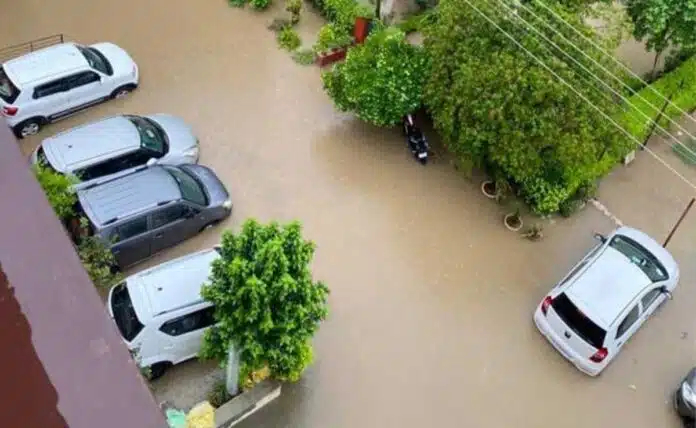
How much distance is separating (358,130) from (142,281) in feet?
15.8

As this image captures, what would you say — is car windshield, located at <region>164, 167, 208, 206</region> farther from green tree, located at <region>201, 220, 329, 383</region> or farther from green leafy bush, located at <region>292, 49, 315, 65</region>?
green leafy bush, located at <region>292, 49, 315, 65</region>

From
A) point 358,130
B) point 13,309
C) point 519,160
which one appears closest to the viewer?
point 13,309

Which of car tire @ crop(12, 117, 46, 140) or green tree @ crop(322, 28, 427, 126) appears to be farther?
car tire @ crop(12, 117, 46, 140)

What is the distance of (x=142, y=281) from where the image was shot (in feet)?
37.4

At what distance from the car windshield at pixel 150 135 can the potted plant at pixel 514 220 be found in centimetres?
536

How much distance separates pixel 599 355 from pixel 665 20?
5743mm

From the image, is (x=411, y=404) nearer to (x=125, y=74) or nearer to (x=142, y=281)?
(x=142, y=281)

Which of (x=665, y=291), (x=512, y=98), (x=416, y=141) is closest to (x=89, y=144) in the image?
(x=416, y=141)

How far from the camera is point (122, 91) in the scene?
14570mm

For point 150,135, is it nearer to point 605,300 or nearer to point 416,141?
point 416,141

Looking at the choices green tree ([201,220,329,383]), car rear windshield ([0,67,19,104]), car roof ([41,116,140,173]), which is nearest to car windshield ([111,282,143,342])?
green tree ([201,220,329,383])

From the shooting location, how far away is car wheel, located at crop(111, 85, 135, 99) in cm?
1448

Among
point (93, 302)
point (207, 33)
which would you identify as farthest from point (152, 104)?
point (93, 302)

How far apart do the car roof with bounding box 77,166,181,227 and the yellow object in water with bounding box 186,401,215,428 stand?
2964mm
